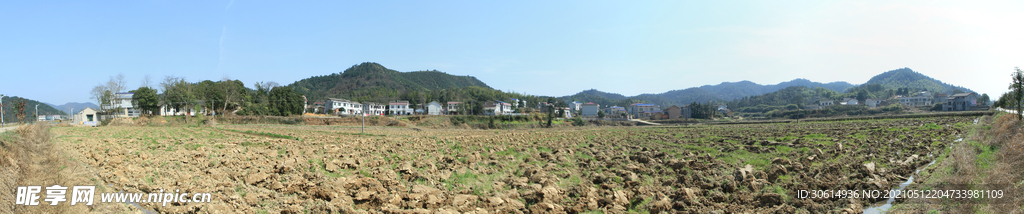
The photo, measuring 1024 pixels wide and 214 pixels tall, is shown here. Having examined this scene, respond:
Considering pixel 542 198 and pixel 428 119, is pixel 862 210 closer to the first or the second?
pixel 542 198

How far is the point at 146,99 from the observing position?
51.6 meters

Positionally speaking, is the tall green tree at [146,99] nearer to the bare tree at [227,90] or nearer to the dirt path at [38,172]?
the bare tree at [227,90]

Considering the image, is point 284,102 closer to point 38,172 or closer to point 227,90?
point 227,90

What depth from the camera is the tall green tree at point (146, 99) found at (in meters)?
51.6

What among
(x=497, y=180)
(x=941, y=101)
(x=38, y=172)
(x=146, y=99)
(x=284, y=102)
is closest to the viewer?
(x=38, y=172)

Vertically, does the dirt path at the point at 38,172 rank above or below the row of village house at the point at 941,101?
below

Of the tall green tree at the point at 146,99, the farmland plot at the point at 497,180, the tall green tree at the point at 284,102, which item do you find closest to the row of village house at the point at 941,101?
the farmland plot at the point at 497,180

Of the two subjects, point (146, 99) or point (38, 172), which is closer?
point (38, 172)

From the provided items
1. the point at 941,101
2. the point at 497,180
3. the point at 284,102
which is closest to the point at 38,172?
the point at 497,180

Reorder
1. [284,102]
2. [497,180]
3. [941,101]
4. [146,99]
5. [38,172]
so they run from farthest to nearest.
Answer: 1. [941,101]
2. [284,102]
3. [146,99]
4. [497,180]
5. [38,172]

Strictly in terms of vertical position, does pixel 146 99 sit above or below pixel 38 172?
above

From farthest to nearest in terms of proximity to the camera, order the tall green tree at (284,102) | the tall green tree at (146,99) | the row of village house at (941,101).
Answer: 1. the row of village house at (941,101)
2. the tall green tree at (284,102)
3. the tall green tree at (146,99)

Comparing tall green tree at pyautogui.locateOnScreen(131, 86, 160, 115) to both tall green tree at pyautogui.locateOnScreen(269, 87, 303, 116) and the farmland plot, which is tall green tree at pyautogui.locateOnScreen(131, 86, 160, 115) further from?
the farmland plot

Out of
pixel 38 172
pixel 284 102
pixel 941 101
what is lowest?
pixel 38 172
